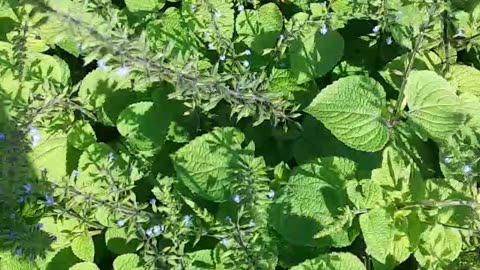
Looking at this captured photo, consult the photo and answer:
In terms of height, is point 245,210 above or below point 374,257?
above

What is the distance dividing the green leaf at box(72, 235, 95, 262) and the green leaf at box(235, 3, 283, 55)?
110 cm

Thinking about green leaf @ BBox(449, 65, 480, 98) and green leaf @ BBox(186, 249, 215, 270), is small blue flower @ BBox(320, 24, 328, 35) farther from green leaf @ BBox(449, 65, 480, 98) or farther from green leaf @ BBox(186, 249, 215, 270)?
green leaf @ BBox(186, 249, 215, 270)

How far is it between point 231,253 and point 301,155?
63 centimetres

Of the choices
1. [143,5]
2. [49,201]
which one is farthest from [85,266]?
[143,5]

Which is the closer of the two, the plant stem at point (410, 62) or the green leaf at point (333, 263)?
the plant stem at point (410, 62)

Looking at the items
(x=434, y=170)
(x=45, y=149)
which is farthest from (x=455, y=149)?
(x=45, y=149)

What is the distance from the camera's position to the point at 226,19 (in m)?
2.70

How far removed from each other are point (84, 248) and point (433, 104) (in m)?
1.56

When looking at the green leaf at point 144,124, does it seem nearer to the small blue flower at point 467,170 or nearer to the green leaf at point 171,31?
the green leaf at point 171,31

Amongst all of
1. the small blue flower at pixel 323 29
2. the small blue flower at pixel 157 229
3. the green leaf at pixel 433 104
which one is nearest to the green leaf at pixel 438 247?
the green leaf at pixel 433 104

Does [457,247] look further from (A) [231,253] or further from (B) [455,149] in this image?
(A) [231,253]

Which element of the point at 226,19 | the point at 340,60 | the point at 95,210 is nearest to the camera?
the point at 95,210

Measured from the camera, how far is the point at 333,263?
2432 mm

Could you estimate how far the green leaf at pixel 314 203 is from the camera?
251 cm
